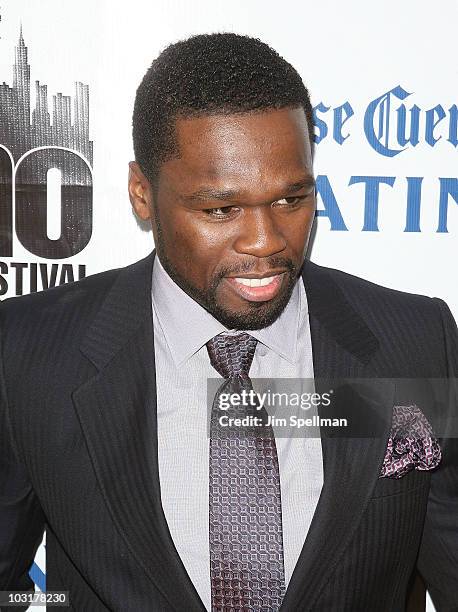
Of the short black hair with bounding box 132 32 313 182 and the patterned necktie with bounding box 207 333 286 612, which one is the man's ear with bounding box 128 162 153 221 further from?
the patterned necktie with bounding box 207 333 286 612

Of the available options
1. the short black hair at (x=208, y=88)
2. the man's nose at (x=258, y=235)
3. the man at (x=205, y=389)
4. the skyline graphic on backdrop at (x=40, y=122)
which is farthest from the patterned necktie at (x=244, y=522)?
the skyline graphic on backdrop at (x=40, y=122)

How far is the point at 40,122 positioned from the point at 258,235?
2.32 feet

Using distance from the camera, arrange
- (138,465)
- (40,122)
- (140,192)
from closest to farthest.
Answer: (138,465), (140,192), (40,122)

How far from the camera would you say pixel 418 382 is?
1.30 metres

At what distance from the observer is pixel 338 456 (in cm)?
121

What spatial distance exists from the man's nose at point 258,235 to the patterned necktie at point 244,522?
0.23 metres

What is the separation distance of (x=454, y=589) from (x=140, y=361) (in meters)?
0.68

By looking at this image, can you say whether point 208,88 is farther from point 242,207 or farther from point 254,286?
point 254,286

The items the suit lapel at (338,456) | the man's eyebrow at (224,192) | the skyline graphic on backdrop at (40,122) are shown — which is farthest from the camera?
the skyline graphic on backdrop at (40,122)

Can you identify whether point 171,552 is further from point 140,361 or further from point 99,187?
point 99,187

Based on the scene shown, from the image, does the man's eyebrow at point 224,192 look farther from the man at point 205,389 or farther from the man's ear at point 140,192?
the man's ear at point 140,192

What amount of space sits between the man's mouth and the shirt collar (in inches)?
5.2

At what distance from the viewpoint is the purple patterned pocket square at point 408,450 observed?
4.02 ft

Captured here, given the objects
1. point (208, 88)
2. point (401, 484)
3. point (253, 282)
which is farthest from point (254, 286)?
point (401, 484)
